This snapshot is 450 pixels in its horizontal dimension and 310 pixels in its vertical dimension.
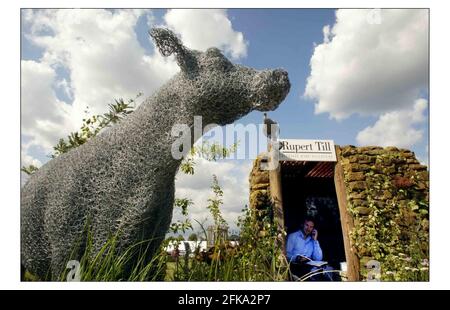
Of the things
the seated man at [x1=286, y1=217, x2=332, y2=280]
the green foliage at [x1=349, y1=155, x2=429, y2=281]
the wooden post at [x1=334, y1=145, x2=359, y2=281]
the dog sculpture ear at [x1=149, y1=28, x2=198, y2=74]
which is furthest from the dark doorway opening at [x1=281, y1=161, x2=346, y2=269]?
the dog sculpture ear at [x1=149, y1=28, x2=198, y2=74]

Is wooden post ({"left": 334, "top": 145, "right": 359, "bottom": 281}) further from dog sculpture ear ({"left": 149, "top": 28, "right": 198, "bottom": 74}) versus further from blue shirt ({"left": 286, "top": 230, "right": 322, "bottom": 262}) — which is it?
dog sculpture ear ({"left": 149, "top": 28, "right": 198, "bottom": 74})

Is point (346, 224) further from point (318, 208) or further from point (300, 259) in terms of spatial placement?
point (318, 208)

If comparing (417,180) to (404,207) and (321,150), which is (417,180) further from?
(321,150)

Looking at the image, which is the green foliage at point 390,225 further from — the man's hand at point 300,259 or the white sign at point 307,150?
the man's hand at point 300,259

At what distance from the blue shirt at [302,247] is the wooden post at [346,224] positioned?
17.8 inches

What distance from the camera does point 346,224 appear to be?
5.96 m

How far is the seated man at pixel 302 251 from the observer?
18.2ft

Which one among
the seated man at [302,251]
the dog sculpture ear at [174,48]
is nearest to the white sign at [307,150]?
the seated man at [302,251]

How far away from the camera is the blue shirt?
5.73 m

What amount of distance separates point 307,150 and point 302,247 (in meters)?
1.57

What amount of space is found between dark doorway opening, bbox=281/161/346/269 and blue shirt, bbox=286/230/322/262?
8.67 feet

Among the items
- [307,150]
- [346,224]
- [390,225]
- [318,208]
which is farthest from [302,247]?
[318,208]

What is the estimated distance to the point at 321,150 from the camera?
6207 mm
